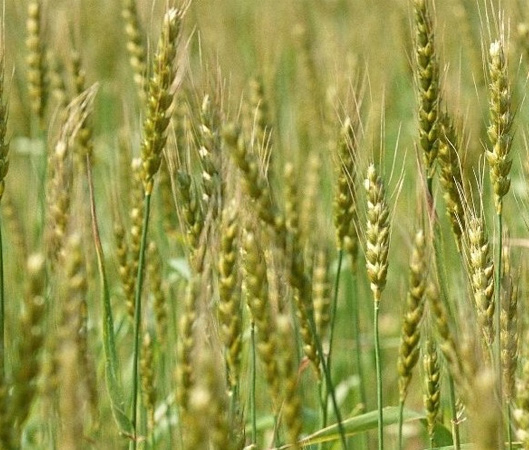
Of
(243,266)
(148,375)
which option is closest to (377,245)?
(243,266)

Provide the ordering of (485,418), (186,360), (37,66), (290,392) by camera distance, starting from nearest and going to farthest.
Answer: (485,418) < (290,392) < (186,360) < (37,66)

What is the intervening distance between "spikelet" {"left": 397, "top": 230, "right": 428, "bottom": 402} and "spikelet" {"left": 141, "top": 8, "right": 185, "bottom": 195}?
470 mm

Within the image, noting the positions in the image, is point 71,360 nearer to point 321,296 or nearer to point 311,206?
point 321,296

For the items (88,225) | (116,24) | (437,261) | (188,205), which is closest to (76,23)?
(88,225)

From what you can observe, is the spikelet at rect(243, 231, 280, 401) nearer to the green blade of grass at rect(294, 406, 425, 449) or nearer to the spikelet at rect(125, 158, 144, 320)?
the green blade of grass at rect(294, 406, 425, 449)

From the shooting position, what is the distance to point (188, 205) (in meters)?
1.82

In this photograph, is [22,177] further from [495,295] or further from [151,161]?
[495,295]

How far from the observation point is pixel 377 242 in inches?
67.4

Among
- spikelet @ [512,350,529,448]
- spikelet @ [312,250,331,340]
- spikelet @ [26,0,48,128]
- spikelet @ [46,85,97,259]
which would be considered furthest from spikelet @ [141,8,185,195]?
spikelet @ [26,0,48,128]

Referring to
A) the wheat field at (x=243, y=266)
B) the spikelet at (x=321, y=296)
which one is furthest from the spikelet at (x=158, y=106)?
the spikelet at (x=321, y=296)

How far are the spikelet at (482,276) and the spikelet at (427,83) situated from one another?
204mm

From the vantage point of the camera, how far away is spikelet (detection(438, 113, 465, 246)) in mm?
1861

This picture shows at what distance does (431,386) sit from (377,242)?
28 cm

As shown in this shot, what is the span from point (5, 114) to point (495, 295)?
92 cm
